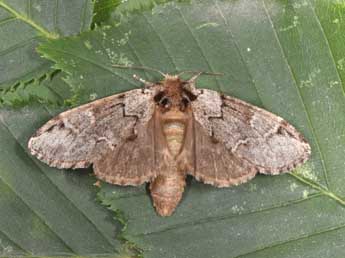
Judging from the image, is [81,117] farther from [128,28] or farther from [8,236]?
[8,236]

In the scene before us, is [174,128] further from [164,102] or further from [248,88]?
[248,88]

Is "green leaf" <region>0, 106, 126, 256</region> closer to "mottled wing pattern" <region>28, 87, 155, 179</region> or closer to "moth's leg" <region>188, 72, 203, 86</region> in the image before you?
"mottled wing pattern" <region>28, 87, 155, 179</region>

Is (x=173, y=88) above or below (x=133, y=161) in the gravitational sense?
above

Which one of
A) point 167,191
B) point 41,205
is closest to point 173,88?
point 167,191

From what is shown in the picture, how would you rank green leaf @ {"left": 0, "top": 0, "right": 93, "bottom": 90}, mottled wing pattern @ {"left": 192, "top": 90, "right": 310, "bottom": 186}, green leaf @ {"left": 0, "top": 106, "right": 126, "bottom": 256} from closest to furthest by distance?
mottled wing pattern @ {"left": 192, "top": 90, "right": 310, "bottom": 186}
green leaf @ {"left": 0, "top": 106, "right": 126, "bottom": 256}
green leaf @ {"left": 0, "top": 0, "right": 93, "bottom": 90}

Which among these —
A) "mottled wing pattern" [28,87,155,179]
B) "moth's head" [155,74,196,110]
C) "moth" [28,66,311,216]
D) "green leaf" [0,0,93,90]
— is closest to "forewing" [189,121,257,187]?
"moth" [28,66,311,216]
